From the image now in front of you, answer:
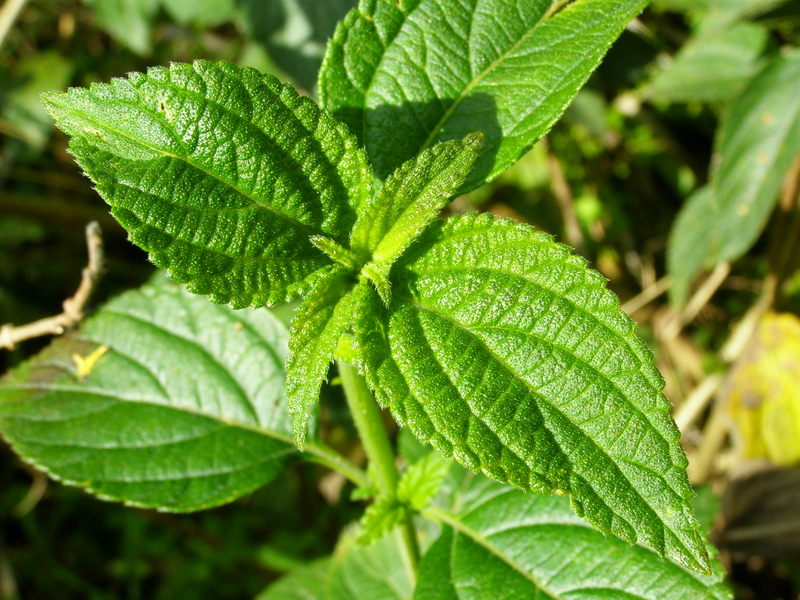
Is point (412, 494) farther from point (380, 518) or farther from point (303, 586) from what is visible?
point (303, 586)

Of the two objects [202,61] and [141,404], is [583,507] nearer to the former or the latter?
[202,61]

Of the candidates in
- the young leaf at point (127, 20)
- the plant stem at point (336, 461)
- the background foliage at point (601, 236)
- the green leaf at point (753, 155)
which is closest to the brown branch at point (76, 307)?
the plant stem at point (336, 461)

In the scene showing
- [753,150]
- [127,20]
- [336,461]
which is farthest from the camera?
[127,20]

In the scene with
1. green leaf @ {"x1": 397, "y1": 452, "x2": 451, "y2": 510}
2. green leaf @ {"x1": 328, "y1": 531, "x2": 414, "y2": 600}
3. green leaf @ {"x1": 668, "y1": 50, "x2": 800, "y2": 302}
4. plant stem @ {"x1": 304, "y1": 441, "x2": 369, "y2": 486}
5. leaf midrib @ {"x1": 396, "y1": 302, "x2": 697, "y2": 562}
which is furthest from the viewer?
green leaf @ {"x1": 668, "y1": 50, "x2": 800, "y2": 302}

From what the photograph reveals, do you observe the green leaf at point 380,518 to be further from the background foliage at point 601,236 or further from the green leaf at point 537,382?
the background foliage at point 601,236

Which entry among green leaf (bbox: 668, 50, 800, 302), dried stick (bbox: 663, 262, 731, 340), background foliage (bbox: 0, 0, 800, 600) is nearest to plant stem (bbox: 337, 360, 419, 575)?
background foliage (bbox: 0, 0, 800, 600)

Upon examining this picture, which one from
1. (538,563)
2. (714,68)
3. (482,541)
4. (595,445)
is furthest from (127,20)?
(595,445)

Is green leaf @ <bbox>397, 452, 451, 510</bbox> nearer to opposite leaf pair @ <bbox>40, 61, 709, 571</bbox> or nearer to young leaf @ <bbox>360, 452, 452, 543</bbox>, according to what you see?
young leaf @ <bbox>360, 452, 452, 543</bbox>
